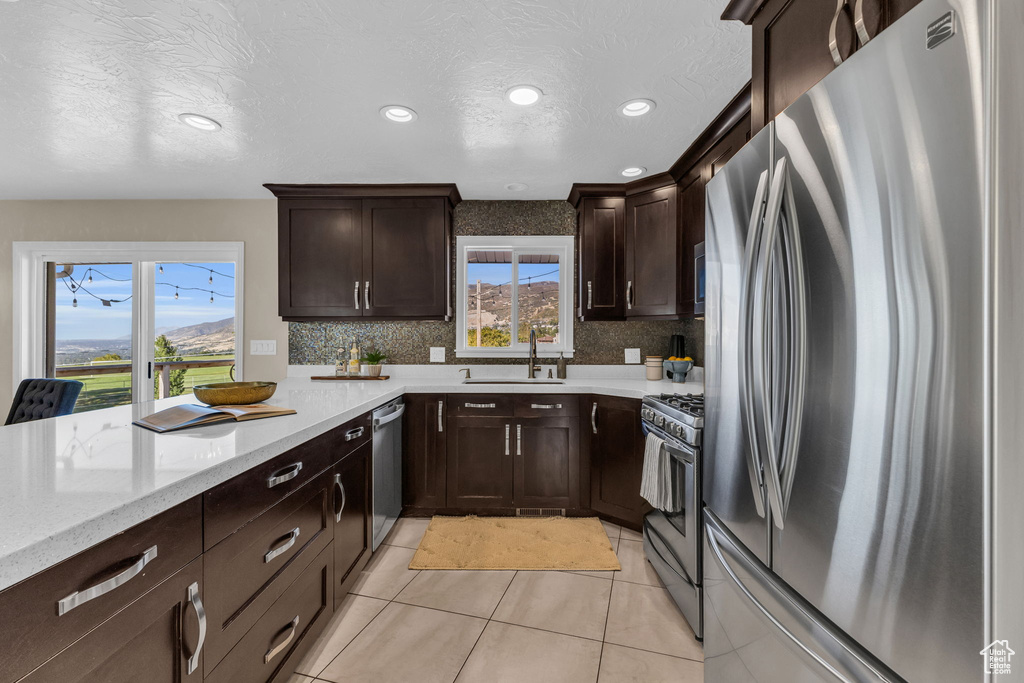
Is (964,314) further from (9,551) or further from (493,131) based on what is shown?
(493,131)

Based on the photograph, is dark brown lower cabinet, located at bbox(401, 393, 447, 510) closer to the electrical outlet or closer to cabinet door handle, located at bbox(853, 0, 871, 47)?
the electrical outlet

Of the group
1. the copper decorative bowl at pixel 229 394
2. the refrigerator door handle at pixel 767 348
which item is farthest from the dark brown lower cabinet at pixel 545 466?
the refrigerator door handle at pixel 767 348

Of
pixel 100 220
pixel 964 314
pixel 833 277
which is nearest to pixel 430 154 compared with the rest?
pixel 833 277

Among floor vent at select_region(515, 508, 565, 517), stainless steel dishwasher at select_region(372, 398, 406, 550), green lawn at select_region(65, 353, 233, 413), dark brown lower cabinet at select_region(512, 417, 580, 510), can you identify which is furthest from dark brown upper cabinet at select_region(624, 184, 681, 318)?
green lawn at select_region(65, 353, 233, 413)

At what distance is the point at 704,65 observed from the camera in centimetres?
182

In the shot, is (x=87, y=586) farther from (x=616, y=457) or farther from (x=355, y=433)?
(x=616, y=457)

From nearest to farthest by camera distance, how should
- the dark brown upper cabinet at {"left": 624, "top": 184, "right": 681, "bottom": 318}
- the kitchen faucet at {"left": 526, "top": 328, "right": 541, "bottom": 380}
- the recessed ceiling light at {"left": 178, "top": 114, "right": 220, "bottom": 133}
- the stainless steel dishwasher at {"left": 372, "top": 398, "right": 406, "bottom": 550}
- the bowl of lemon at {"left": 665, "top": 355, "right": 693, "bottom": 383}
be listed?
the recessed ceiling light at {"left": 178, "top": 114, "right": 220, "bottom": 133} < the stainless steel dishwasher at {"left": 372, "top": 398, "right": 406, "bottom": 550} < the dark brown upper cabinet at {"left": 624, "top": 184, "right": 681, "bottom": 318} < the bowl of lemon at {"left": 665, "top": 355, "right": 693, "bottom": 383} < the kitchen faucet at {"left": 526, "top": 328, "right": 541, "bottom": 380}

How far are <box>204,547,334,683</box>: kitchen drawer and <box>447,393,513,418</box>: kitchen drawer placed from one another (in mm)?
1311

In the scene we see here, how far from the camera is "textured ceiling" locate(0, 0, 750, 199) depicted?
5.13 feet

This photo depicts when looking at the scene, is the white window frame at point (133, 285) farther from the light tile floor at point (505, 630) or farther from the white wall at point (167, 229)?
the light tile floor at point (505, 630)

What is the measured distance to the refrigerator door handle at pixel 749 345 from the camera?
41.9 inches

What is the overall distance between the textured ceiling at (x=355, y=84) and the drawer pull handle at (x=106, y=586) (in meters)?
1.65

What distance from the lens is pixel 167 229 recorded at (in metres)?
3.59

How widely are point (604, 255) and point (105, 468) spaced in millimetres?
2901
